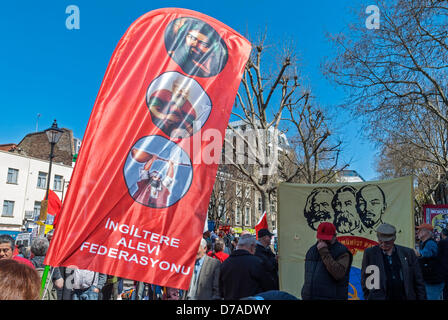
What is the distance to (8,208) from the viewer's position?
34.5 metres

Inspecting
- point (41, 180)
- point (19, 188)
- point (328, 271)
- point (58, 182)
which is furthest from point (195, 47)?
point (58, 182)

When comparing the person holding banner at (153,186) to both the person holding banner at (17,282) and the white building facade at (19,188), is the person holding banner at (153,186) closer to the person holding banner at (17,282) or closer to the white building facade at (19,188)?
the person holding banner at (17,282)

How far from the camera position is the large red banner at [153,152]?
99.5 inches

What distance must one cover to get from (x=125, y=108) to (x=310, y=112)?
18567 millimetres

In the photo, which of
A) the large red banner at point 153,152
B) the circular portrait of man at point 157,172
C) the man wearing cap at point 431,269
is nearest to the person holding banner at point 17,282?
the large red banner at point 153,152

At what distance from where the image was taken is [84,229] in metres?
2.51

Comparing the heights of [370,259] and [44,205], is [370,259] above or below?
below

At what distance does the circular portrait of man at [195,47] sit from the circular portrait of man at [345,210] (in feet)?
16.2

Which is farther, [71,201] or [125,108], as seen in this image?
[125,108]

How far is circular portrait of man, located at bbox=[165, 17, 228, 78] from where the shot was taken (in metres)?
3.07

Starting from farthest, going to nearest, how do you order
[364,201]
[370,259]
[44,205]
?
[44,205], [364,201], [370,259]
